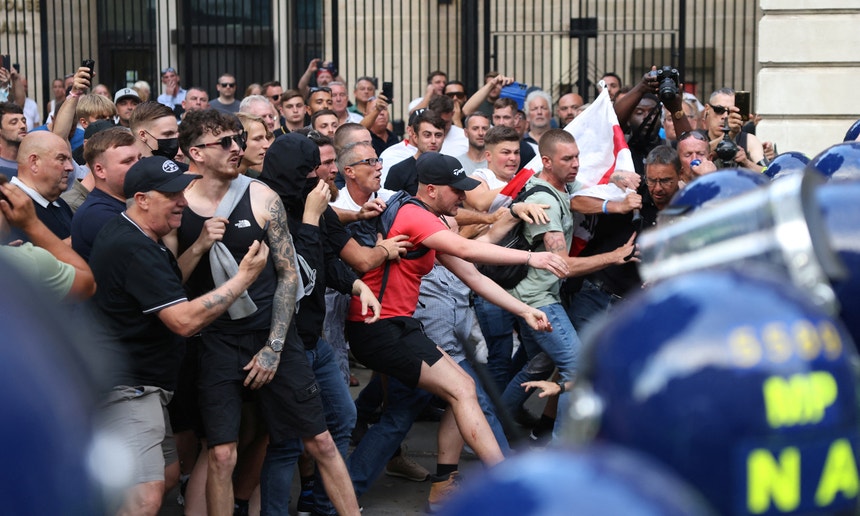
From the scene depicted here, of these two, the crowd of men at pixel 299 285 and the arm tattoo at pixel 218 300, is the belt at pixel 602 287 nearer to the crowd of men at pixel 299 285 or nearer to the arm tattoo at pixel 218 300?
the crowd of men at pixel 299 285

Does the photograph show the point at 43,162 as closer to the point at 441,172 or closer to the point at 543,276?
the point at 441,172

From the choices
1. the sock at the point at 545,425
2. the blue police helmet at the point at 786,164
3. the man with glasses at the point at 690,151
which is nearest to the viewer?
the blue police helmet at the point at 786,164

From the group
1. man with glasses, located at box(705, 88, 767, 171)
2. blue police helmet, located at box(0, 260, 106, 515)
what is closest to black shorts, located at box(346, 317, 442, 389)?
man with glasses, located at box(705, 88, 767, 171)

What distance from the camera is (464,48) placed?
49.6ft

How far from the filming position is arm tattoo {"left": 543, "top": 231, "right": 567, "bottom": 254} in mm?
6758

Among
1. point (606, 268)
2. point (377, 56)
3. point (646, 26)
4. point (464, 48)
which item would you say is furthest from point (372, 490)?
point (646, 26)

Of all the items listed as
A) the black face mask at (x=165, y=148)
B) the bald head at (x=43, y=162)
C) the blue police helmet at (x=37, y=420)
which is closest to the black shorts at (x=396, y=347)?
the black face mask at (x=165, y=148)

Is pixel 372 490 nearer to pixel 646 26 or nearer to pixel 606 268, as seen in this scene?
pixel 606 268

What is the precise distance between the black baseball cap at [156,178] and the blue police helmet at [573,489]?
3.59 m

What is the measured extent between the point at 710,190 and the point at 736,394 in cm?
125

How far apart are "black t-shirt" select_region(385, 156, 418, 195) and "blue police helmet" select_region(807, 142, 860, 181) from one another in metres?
3.26

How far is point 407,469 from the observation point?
717 centimetres

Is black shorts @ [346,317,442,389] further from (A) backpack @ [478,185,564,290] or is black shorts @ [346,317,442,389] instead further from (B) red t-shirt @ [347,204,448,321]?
(A) backpack @ [478,185,564,290]

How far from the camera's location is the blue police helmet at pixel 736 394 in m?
1.81
